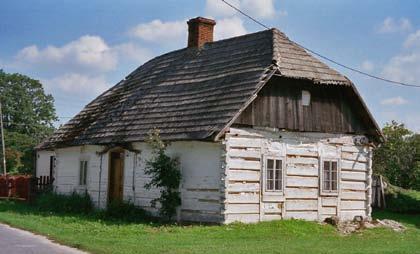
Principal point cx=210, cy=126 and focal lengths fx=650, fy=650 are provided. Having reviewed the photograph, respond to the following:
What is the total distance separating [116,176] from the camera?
23.7m

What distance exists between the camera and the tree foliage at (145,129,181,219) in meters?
20.1

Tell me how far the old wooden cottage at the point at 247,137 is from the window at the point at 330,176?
3cm

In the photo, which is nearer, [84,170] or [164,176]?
[164,176]

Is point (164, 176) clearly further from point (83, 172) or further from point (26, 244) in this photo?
point (83, 172)

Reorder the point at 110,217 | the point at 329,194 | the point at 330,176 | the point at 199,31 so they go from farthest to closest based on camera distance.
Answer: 1. the point at 199,31
2. the point at 330,176
3. the point at 329,194
4. the point at 110,217

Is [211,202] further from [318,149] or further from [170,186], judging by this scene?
[318,149]

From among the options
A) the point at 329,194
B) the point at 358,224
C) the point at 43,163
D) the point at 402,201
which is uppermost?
the point at 43,163

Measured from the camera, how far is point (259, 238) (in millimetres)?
17031

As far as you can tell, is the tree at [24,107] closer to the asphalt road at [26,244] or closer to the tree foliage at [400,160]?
the tree foliage at [400,160]

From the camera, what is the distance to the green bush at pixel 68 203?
78.8ft

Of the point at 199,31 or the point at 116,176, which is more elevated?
the point at 199,31

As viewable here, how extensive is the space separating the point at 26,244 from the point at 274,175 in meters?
8.52

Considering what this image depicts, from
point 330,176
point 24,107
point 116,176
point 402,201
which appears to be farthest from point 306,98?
point 24,107

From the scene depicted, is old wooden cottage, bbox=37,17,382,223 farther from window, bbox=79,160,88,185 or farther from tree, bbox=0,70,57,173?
tree, bbox=0,70,57,173
